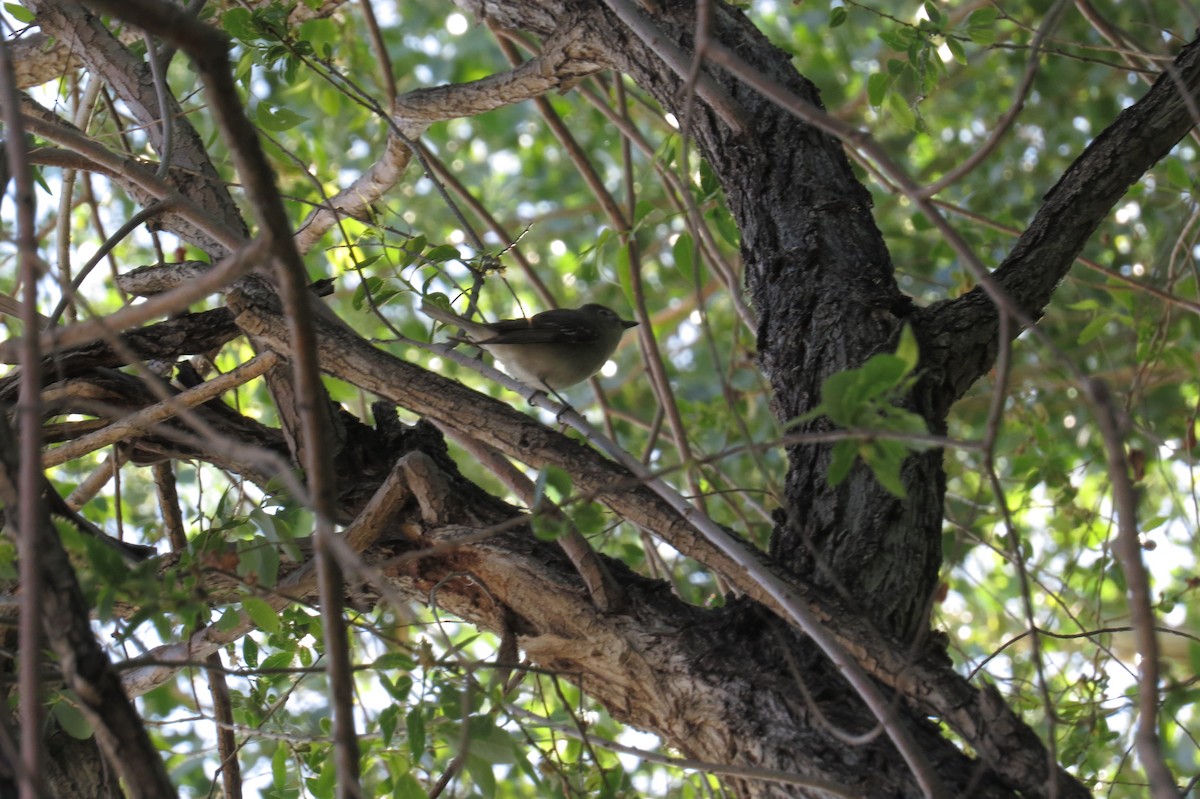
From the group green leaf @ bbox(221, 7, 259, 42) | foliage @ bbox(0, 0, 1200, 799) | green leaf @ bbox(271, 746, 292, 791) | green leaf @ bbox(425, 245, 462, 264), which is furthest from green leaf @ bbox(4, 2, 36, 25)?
green leaf @ bbox(271, 746, 292, 791)

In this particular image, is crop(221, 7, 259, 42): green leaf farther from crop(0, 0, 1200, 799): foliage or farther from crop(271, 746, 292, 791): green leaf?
crop(271, 746, 292, 791): green leaf

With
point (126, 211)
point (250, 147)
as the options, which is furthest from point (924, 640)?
point (126, 211)

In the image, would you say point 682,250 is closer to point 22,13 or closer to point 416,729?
point 416,729

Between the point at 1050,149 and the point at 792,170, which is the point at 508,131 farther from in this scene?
the point at 792,170

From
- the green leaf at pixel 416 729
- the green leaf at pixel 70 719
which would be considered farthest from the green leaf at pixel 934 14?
the green leaf at pixel 70 719

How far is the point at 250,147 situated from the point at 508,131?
7.36m

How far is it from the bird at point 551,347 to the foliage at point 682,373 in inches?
12.3

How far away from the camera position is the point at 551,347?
232 inches

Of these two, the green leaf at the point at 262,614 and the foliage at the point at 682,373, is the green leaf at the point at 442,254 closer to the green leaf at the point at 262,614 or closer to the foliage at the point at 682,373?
the foliage at the point at 682,373

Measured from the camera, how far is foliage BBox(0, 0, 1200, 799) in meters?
2.45

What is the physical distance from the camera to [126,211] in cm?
812

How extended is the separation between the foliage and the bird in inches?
12.3

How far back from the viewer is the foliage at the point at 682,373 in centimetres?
245

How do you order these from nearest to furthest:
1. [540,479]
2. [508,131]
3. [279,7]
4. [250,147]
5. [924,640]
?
[250,147] < [540,479] < [924,640] < [279,7] < [508,131]
